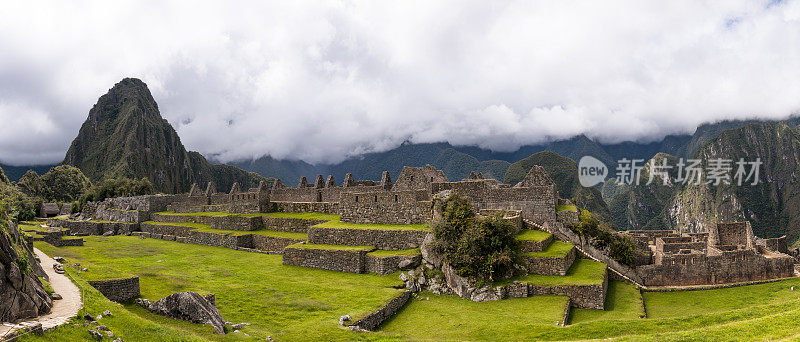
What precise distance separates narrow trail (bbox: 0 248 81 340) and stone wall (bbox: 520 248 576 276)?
569 inches

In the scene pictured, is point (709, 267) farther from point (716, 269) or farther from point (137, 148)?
point (137, 148)

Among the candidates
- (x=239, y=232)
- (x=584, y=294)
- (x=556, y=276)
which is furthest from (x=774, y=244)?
(x=239, y=232)

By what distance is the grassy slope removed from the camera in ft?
34.9

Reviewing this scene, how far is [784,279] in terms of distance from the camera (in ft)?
74.1

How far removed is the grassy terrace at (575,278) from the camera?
1542cm

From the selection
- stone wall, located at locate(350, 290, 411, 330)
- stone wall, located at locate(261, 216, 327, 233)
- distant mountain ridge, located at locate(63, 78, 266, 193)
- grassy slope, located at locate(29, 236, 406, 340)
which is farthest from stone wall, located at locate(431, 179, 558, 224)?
distant mountain ridge, located at locate(63, 78, 266, 193)

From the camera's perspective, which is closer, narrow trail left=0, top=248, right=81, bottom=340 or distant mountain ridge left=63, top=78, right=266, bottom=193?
narrow trail left=0, top=248, right=81, bottom=340

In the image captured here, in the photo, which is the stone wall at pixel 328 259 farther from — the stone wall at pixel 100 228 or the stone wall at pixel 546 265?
the stone wall at pixel 100 228

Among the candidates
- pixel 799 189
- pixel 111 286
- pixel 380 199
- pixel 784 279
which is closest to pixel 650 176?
pixel 799 189

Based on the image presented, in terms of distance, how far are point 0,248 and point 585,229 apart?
21.7 m

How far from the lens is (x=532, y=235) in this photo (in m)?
19.0

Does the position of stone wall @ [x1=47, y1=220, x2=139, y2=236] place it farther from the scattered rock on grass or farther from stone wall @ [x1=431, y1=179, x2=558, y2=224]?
the scattered rock on grass

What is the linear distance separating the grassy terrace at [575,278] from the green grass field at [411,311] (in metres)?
0.07

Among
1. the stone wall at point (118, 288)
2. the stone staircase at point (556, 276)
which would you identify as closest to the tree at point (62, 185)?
the stone wall at point (118, 288)
